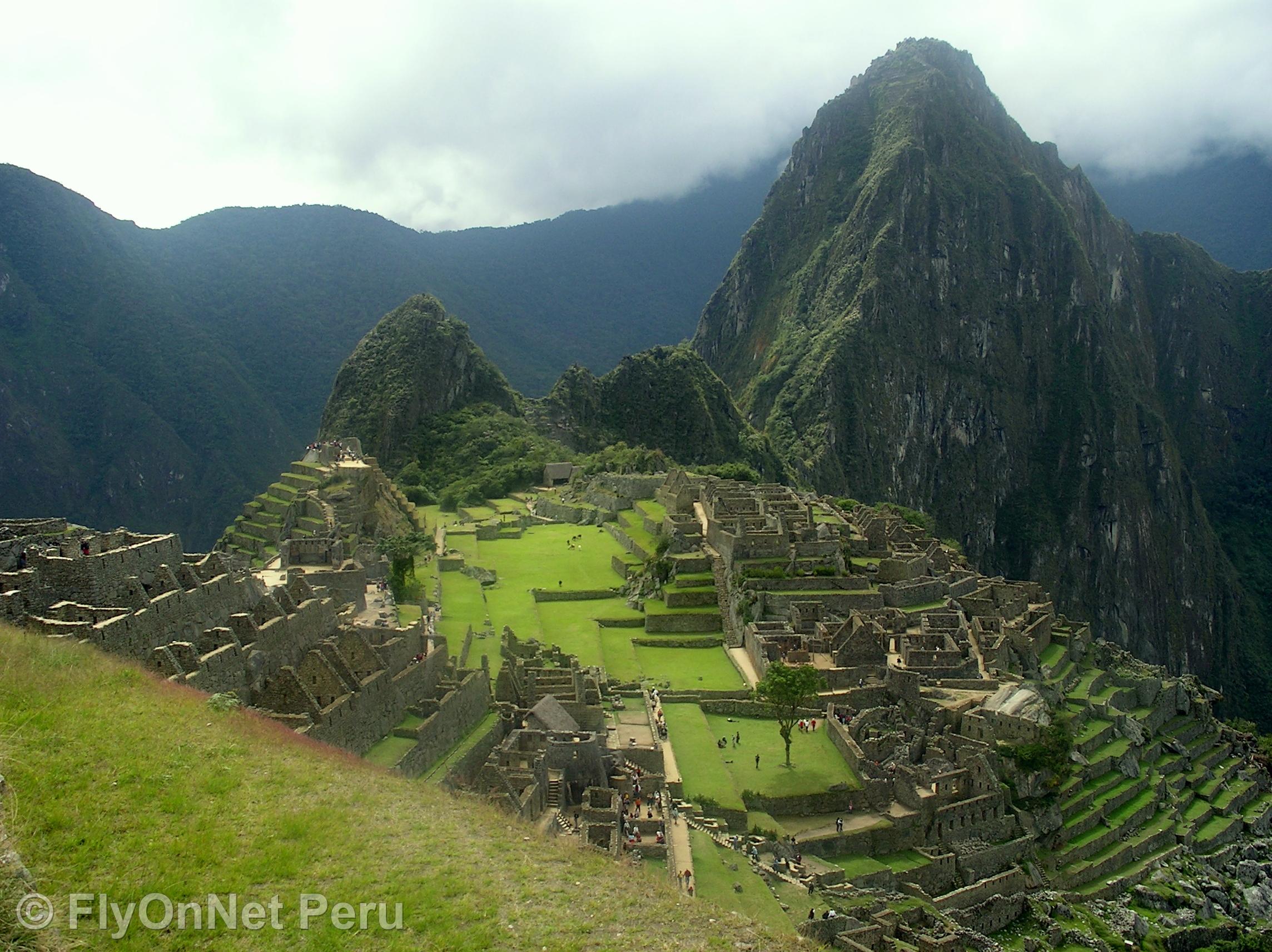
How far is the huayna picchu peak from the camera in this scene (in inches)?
439

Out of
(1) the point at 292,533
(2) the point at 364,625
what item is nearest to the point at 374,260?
(1) the point at 292,533

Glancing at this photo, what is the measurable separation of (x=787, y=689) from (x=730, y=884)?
8.82 metres

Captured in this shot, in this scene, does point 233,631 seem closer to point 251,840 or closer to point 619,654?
point 251,840

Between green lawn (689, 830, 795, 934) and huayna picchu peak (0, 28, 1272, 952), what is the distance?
12cm

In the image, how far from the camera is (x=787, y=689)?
87.3 ft

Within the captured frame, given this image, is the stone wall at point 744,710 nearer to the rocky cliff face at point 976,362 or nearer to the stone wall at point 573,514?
the stone wall at point 573,514

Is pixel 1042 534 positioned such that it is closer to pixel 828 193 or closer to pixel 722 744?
pixel 828 193

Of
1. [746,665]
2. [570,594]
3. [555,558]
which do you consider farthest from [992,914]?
[555,558]

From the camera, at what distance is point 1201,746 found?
37500mm

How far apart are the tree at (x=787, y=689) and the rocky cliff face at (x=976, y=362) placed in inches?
3638

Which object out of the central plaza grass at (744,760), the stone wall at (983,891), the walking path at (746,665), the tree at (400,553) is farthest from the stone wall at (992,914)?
the tree at (400,553)

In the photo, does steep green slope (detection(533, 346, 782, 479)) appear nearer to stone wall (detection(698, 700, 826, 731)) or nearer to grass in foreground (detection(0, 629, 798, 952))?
stone wall (detection(698, 700, 826, 731))

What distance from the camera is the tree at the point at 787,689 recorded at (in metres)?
26.6

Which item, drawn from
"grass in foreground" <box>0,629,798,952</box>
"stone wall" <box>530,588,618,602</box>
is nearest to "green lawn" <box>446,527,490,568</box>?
"stone wall" <box>530,588,618,602</box>
